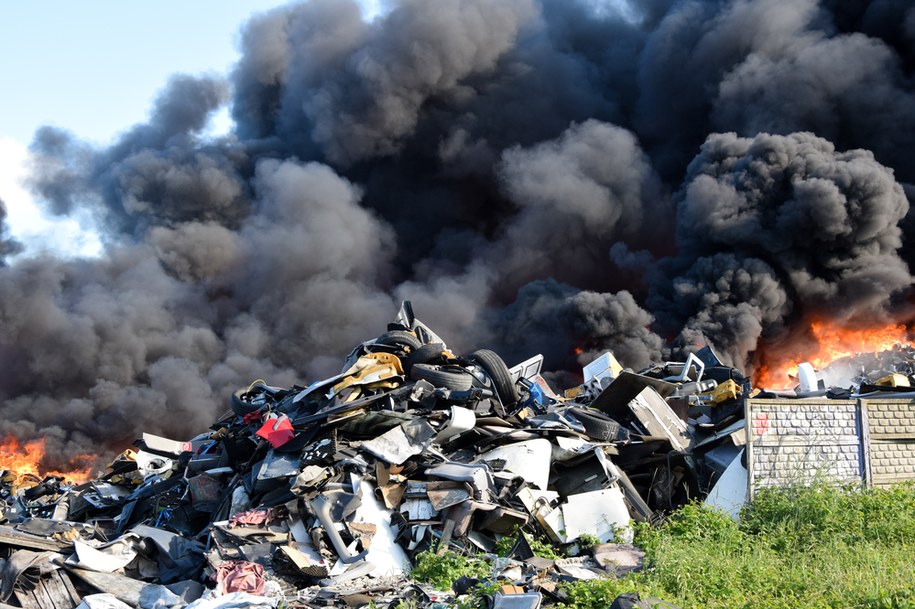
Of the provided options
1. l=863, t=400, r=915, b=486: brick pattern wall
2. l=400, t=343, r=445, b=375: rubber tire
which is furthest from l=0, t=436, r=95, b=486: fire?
l=863, t=400, r=915, b=486: brick pattern wall

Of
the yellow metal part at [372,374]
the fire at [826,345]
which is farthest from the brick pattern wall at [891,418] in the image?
the fire at [826,345]

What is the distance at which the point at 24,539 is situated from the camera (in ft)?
26.1

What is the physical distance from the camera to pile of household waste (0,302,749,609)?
24.8 ft

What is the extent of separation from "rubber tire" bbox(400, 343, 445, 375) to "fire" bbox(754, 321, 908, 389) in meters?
18.2

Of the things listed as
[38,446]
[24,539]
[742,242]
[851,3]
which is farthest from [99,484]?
[851,3]

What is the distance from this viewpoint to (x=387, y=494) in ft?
29.4

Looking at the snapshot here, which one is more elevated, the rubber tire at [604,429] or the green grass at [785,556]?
the rubber tire at [604,429]

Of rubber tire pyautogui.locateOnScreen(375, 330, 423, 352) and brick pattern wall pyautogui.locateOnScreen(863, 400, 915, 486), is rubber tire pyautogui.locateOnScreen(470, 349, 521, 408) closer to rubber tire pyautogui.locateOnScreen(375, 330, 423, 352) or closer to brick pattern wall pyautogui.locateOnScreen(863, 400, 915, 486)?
rubber tire pyautogui.locateOnScreen(375, 330, 423, 352)

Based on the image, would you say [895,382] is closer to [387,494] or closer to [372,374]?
[372,374]

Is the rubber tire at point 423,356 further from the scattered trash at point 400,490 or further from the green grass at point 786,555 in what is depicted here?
the green grass at point 786,555

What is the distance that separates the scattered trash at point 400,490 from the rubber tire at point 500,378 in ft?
0.08

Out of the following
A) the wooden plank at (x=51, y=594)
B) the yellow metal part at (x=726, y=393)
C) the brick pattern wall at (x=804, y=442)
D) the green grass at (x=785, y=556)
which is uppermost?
the yellow metal part at (x=726, y=393)

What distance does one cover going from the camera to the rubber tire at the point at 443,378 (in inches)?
436

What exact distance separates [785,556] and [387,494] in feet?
13.9
